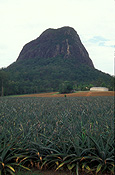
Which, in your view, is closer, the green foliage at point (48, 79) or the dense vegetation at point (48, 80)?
the dense vegetation at point (48, 80)

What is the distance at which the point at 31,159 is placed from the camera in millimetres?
3367

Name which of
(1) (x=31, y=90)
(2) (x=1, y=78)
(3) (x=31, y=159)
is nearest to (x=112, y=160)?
(3) (x=31, y=159)

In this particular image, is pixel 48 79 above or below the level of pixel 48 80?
above

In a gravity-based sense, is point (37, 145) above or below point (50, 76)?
below

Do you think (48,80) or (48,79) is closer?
(48,80)

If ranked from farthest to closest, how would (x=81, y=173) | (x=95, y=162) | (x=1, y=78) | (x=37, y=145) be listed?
(x=1, y=78) → (x=37, y=145) → (x=95, y=162) → (x=81, y=173)

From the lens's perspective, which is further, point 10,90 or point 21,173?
point 10,90

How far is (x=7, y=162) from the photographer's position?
11.4 ft

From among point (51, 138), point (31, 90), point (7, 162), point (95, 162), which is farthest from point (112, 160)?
point (31, 90)

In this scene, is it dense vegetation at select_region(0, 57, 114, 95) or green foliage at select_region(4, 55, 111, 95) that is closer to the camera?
dense vegetation at select_region(0, 57, 114, 95)

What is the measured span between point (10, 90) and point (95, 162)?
74238mm

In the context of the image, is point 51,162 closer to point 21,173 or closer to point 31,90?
point 21,173

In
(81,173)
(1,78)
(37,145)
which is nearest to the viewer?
(81,173)

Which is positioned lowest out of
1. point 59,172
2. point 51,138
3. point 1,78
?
point 59,172
